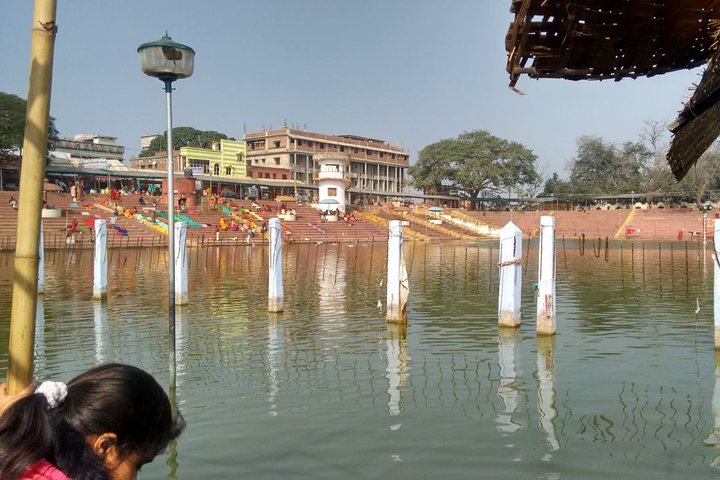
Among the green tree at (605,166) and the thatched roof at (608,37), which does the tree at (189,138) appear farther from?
the thatched roof at (608,37)

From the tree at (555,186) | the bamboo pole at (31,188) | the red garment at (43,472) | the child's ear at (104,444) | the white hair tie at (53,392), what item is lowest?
the red garment at (43,472)

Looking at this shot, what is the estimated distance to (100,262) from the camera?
1598cm

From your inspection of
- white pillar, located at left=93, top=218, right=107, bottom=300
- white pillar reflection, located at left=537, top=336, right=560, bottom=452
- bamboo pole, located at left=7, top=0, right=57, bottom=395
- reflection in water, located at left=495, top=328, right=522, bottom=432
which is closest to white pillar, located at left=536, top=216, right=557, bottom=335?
white pillar reflection, located at left=537, top=336, right=560, bottom=452

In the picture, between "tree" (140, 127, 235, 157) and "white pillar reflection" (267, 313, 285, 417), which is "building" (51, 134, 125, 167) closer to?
"tree" (140, 127, 235, 157)

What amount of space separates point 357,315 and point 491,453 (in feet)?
27.3

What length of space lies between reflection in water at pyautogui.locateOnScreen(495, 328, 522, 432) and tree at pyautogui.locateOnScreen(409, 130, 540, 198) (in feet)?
220

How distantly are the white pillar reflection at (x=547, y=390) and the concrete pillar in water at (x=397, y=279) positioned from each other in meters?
2.56

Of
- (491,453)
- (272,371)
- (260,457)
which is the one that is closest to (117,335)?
(272,371)

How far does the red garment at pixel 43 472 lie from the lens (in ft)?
5.88

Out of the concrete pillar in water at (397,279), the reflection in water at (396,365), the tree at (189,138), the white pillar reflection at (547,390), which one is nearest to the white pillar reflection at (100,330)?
the reflection in water at (396,365)

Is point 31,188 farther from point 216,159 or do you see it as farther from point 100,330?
point 216,159

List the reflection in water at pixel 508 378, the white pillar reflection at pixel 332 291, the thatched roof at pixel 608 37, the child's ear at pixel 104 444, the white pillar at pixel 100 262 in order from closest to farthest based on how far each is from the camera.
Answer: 1. the child's ear at pixel 104 444
2. the thatched roof at pixel 608 37
3. the reflection in water at pixel 508 378
4. the white pillar reflection at pixel 332 291
5. the white pillar at pixel 100 262

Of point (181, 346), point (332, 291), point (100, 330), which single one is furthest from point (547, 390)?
point (332, 291)

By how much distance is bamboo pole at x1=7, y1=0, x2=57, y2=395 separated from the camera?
2.30 m
